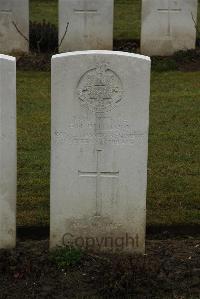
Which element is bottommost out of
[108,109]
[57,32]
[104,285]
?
[104,285]

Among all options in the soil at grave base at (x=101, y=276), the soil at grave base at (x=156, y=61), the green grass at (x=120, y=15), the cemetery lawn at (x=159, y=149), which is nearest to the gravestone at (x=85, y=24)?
the soil at grave base at (x=156, y=61)

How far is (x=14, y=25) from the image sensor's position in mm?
13156

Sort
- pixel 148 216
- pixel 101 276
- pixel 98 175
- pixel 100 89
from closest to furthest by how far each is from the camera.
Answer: pixel 101 276
pixel 100 89
pixel 98 175
pixel 148 216

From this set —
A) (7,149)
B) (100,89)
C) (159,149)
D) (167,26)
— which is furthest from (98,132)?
(167,26)

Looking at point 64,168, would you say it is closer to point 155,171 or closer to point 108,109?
point 108,109

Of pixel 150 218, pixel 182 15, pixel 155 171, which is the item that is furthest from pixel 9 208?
pixel 182 15

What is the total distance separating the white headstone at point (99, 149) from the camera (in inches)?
222

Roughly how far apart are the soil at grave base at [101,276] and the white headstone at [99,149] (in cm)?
21

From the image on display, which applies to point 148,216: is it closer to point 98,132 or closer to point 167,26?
point 98,132

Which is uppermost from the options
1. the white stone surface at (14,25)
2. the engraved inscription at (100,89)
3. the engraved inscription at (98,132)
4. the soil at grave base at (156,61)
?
the white stone surface at (14,25)

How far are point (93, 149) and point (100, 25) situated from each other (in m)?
7.76

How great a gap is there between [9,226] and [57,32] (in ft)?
28.0

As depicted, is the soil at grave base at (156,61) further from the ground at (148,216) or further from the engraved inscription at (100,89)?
the engraved inscription at (100,89)

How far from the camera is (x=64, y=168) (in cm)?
579
